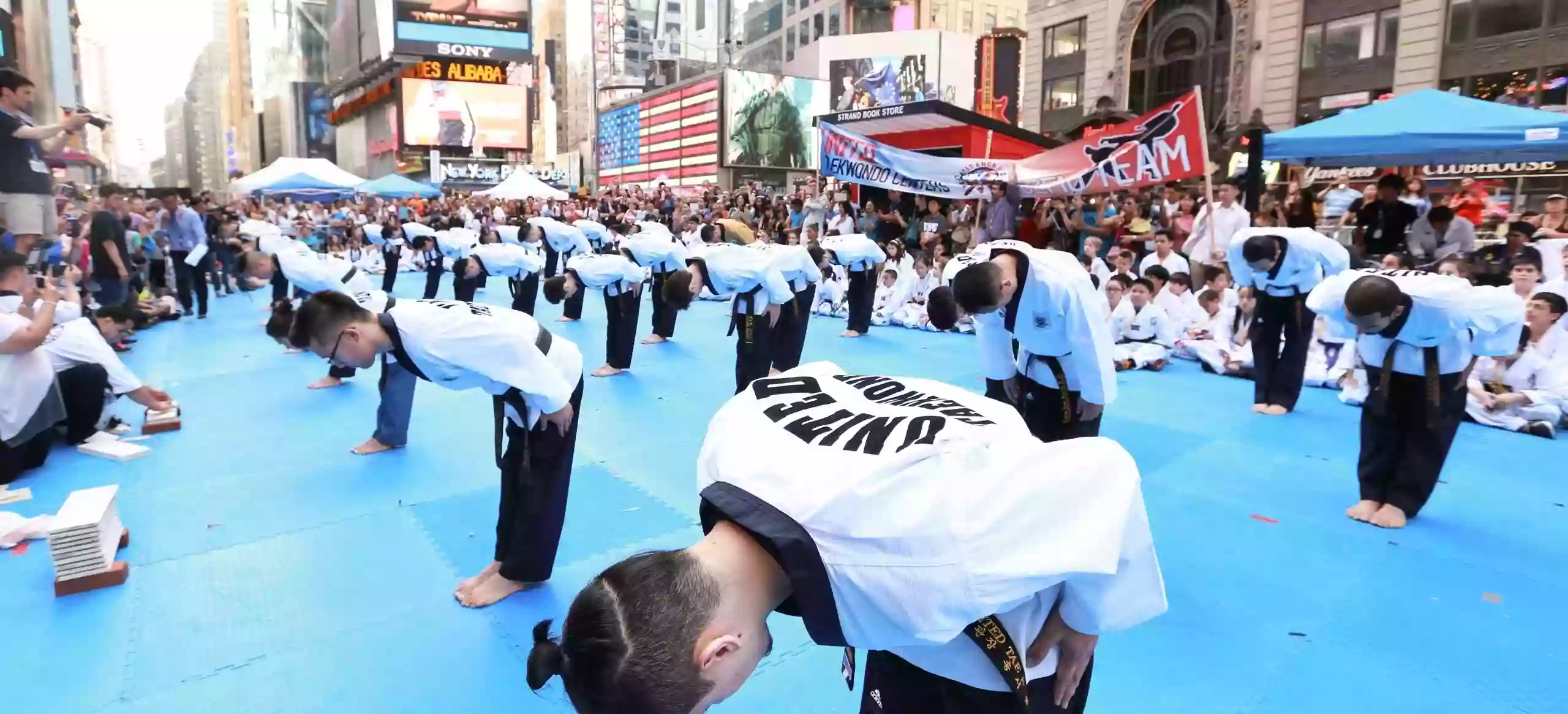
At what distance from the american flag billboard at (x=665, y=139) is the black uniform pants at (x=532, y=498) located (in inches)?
1352

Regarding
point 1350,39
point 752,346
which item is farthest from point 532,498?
point 1350,39

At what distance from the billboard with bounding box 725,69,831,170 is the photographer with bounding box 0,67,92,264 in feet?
103

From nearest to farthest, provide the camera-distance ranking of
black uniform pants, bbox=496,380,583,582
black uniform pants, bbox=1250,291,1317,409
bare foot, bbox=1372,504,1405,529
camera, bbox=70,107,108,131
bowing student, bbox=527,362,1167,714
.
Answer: bowing student, bbox=527,362,1167,714 → black uniform pants, bbox=496,380,583,582 → bare foot, bbox=1372,504,1405,529 → camera, bbox=70,107,108,131 → black uniform pants, bbox=1250,291,1317,409

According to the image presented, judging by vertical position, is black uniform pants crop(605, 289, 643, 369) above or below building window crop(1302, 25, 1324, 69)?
below

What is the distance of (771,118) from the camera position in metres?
37.2

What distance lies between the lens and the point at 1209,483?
4609 mm

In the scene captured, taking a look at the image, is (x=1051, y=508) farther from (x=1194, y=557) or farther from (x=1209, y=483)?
(x=1209, y=483)

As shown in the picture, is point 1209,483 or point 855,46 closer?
point 1209,483

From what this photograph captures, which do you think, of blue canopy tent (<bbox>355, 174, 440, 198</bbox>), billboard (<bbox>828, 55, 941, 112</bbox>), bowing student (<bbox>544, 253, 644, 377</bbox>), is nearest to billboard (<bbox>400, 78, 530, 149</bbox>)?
billboard (<bbox>828, 55, 941, 112</bbox>)

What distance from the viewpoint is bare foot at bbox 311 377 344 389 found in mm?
7074

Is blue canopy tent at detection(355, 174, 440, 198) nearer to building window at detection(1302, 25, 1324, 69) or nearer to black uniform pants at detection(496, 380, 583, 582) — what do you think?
black uniform pants at detection(496, 380, 583, 582)

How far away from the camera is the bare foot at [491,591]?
3.31m

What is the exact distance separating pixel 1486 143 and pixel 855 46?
34193 millimetres

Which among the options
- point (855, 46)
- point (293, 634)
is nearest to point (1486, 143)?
point (293, 634)
